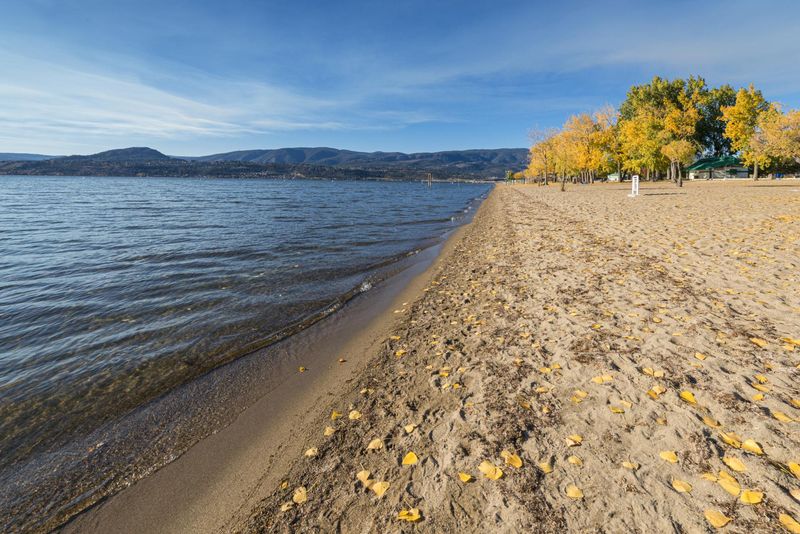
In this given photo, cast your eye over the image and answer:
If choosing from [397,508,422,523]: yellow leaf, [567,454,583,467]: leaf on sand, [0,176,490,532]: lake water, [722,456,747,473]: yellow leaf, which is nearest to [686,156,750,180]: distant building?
[0,176,490,532]: lake water

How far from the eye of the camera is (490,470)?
4242mm

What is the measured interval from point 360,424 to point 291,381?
254 centimetres

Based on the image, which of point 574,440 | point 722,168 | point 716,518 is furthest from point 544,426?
point 722,168

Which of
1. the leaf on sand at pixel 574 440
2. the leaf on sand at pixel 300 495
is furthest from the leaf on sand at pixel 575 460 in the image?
the leaf on sand at pixel 300 495

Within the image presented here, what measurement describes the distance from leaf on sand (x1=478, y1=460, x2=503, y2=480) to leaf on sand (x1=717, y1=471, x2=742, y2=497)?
223 centimetres

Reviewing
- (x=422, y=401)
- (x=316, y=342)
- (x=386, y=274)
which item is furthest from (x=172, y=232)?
(x=422, y=401)

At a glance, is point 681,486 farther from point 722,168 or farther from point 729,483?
point 722,168

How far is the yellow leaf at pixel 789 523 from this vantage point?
3076mm

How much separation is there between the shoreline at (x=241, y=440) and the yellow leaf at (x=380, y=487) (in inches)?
60.3

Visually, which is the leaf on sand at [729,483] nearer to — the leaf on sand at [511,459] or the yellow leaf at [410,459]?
the leaf on sand at [511,459]

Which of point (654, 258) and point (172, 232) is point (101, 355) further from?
point (172, 232)

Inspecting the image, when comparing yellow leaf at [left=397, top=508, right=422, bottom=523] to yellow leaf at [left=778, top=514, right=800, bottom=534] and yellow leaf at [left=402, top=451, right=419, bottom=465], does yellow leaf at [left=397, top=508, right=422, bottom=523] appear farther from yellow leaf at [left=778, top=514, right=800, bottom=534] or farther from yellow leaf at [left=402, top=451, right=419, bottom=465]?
yellow leaf at [left=778, top=514, right=800, bottom=534]

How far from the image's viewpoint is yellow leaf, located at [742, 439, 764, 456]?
398cm

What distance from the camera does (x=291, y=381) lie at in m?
7.48
